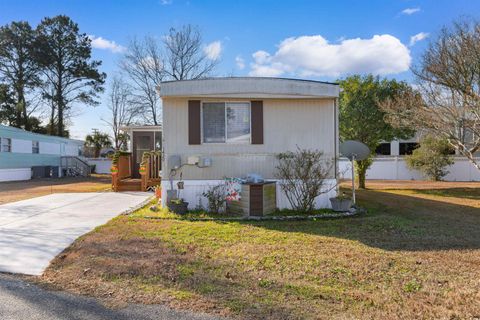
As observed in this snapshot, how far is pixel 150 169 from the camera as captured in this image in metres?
13.1

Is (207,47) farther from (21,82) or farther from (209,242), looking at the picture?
(209,242)

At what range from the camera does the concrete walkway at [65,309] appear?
3046mm

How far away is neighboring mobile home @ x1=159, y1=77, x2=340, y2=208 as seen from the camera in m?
8.38

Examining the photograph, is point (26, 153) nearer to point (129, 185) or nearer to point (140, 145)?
point (140, 145)

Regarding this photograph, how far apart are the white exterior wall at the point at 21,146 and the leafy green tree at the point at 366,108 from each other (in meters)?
19.4

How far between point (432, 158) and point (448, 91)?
8.01 metres

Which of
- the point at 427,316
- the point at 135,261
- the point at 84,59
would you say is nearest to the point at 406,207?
the point at 427,316

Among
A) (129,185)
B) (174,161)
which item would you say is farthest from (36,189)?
(174,161)

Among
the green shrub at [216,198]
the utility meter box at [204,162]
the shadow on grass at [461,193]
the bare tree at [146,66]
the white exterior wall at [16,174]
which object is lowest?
the shadow on grass at [461,193]

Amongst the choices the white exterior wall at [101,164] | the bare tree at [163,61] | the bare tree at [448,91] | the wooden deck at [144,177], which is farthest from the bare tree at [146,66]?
the bare tree at [448,91]

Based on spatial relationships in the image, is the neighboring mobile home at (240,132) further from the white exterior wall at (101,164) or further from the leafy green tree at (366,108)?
the white exterior wall at (101,164)

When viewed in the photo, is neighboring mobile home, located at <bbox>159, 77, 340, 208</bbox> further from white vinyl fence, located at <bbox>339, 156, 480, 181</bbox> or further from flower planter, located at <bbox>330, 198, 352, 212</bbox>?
white vinyl fence, located at <bbox>339, 156, 480, 181</bbox>

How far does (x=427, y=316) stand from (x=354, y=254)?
1796mm

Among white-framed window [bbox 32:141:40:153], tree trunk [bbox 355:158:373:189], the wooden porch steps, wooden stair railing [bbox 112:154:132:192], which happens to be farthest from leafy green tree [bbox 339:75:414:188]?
white-framed window [bbox 32:141:40:153]
